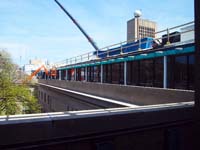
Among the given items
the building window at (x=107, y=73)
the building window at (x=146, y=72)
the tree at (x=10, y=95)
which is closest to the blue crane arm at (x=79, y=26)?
the tree at (x=10, y=95)

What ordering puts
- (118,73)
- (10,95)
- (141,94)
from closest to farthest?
(141,94) → (118,73) → (10,95)

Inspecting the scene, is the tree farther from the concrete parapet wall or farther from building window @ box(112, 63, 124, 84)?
building window @ box(112, 63, 124, 84)

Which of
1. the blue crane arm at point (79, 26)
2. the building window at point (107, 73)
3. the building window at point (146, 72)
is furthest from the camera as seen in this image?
the blue crane arm at point (79, 26)

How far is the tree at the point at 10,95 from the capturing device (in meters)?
27.8

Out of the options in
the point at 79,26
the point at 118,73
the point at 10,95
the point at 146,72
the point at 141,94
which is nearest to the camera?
the point at 141,94

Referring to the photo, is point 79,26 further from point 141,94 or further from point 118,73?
point 141,94

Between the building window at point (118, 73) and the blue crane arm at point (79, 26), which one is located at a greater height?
the blue crane arm at point (79, 26)

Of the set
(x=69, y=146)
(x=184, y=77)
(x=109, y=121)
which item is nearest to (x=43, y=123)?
(x=69, y=146)

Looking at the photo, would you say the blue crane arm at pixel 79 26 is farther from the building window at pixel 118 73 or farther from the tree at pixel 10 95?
the building window at pixel 118 73

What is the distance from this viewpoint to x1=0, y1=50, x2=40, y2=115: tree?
27.8m

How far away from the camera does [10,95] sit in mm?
29047

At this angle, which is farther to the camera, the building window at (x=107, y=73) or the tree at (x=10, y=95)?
the tree at (x=10, y=95)

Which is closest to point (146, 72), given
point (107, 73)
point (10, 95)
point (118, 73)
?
point (118, 73)

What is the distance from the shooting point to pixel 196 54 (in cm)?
365
